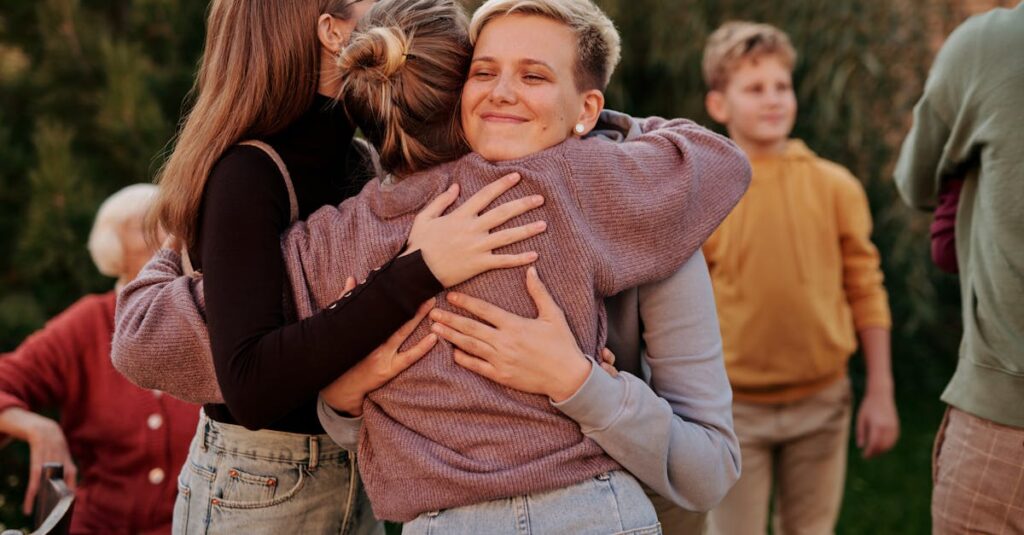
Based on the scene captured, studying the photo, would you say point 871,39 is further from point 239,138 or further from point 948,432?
point 239,138

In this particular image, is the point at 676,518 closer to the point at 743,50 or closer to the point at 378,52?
the point at 378,52

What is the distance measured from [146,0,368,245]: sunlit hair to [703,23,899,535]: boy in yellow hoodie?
172cm

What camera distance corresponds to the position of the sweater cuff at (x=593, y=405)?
1.50m

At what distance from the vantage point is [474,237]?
152 cm

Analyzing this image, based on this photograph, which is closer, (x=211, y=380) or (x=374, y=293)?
(x=374, y=293)

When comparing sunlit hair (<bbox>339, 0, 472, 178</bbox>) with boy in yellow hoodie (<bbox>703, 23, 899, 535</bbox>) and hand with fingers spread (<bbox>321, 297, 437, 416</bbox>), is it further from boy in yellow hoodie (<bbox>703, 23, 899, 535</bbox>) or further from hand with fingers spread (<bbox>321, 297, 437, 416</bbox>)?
boy in yellow hoodie (<bbox>703, 23, 899, 535</bbox>)

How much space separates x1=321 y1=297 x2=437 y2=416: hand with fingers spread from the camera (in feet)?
5.08

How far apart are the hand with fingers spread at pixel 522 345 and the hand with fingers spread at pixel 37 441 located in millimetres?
1211

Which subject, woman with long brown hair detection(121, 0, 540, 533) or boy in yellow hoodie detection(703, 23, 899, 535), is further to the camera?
boy in yellow hoodie detection(703, 23, 899, 535)

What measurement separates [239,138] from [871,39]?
448 centimetres

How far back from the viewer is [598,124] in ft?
6.04

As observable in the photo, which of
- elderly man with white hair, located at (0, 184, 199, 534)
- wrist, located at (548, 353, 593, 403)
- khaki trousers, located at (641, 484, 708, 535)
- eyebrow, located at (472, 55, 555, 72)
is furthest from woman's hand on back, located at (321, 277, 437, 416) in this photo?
elderly man with white hair, located at (0, 184, 199, 534)

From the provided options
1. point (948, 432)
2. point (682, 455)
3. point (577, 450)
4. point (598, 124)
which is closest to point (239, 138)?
point (598, 124)

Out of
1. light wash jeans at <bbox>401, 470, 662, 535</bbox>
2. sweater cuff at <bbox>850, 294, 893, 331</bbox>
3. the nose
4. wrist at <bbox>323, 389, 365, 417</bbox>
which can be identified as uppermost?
the nose
